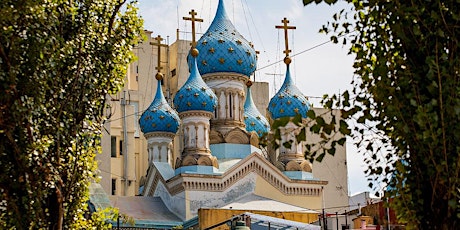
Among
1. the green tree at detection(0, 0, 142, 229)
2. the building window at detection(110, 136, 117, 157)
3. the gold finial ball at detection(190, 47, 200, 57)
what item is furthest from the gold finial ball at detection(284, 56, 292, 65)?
the green tree at detection(0, 0, 142, 229)

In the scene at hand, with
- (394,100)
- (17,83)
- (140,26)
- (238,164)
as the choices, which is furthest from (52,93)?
(238,164)

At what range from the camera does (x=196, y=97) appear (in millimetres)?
25359

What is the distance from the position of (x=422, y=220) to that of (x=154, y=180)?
22947 mm

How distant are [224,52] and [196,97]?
83.7 inches

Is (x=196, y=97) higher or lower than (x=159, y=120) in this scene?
higher

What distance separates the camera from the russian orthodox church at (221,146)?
25.3m

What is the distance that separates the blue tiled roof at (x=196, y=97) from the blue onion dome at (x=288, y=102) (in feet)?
8.49

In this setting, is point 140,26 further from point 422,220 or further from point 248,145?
point 248,145

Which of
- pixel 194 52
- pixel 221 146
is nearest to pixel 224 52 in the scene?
pixel 194 52

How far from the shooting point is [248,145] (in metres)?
26.9

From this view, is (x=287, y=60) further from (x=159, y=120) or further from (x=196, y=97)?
(x=159, y=120)

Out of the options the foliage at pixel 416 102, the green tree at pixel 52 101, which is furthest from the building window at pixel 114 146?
the foliage at pixel 416 102

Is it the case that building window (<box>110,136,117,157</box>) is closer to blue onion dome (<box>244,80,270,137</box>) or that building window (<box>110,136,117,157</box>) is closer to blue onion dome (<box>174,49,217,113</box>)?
blue onion dome (<box>244,80,270,137</box>)

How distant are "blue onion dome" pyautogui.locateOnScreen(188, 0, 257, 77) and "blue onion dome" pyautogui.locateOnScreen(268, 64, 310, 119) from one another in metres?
1.32
